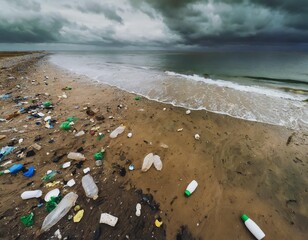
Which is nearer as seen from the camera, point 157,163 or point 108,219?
point 108,219

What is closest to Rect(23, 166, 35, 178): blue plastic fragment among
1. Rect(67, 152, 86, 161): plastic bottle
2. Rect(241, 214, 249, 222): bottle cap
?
Rect(67, 152, 86, 161): plastic bottle

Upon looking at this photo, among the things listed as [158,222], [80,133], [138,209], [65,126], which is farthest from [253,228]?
[65,126]

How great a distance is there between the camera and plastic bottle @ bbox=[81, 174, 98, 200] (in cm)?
260

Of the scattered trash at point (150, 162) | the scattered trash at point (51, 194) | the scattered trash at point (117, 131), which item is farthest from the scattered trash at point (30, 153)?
the scattered trash at point (150, 162)

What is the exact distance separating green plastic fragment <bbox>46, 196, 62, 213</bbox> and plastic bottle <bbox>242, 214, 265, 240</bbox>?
3.31 m

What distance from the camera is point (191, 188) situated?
2.81 meters

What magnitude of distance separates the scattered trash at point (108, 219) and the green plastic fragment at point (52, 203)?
0.87 metres

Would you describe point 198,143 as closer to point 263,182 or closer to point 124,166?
point 263,182

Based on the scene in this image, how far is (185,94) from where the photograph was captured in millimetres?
7941

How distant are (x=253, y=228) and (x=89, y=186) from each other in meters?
3.03

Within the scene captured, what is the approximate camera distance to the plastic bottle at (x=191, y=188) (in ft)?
8.89

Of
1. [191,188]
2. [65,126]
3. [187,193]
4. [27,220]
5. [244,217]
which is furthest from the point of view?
[65,126]

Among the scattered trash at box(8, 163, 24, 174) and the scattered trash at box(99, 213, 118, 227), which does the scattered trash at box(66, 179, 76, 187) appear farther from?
the scattered trash at box(8, 163, 24, 174)

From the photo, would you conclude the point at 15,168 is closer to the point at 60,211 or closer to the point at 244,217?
the point at 60,211
